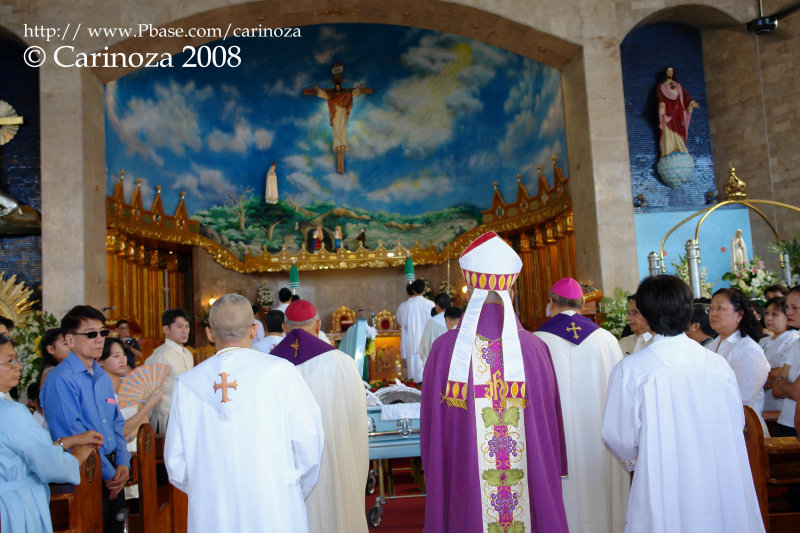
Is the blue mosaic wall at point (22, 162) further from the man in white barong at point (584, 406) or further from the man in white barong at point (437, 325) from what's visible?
the man in white barong at point (584, 406)

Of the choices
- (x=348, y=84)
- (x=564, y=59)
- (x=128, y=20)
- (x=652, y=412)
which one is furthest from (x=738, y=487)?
(x=348, y=84)

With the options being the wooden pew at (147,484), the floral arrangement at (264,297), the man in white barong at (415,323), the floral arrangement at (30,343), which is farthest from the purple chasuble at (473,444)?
the floral arrangement at (264,297)

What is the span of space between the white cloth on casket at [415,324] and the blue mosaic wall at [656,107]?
384 cm

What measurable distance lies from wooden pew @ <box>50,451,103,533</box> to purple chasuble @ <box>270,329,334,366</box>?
1.18 m

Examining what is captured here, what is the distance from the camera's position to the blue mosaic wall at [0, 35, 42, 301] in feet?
33.3

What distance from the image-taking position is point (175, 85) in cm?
1480

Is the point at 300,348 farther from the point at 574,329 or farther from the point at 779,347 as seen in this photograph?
the point at 779,347

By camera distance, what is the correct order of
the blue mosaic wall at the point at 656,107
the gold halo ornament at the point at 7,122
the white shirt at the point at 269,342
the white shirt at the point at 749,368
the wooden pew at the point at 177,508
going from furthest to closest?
1. the blue mosaic wall at the point at 656,107
2. the gold halo ornament at the point at 7,122
3. the white shirt at the point at 269,342
4. the wooden pew at the point at 177,508
5. the white shirt at the point at 749,368

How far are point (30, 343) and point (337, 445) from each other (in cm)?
614

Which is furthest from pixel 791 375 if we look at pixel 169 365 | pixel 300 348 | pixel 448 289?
pixel 448 289

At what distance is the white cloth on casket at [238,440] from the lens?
9.66 feet

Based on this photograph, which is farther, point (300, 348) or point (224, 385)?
point (300, 348)

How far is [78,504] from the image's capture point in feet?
10.9

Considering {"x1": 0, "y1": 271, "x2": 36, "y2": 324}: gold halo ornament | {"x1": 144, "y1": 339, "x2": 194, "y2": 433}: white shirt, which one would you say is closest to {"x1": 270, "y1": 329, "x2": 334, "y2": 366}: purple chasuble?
{"x1": 144, "y1": 339, "x2": 194, "y2": 433}: white shirt
